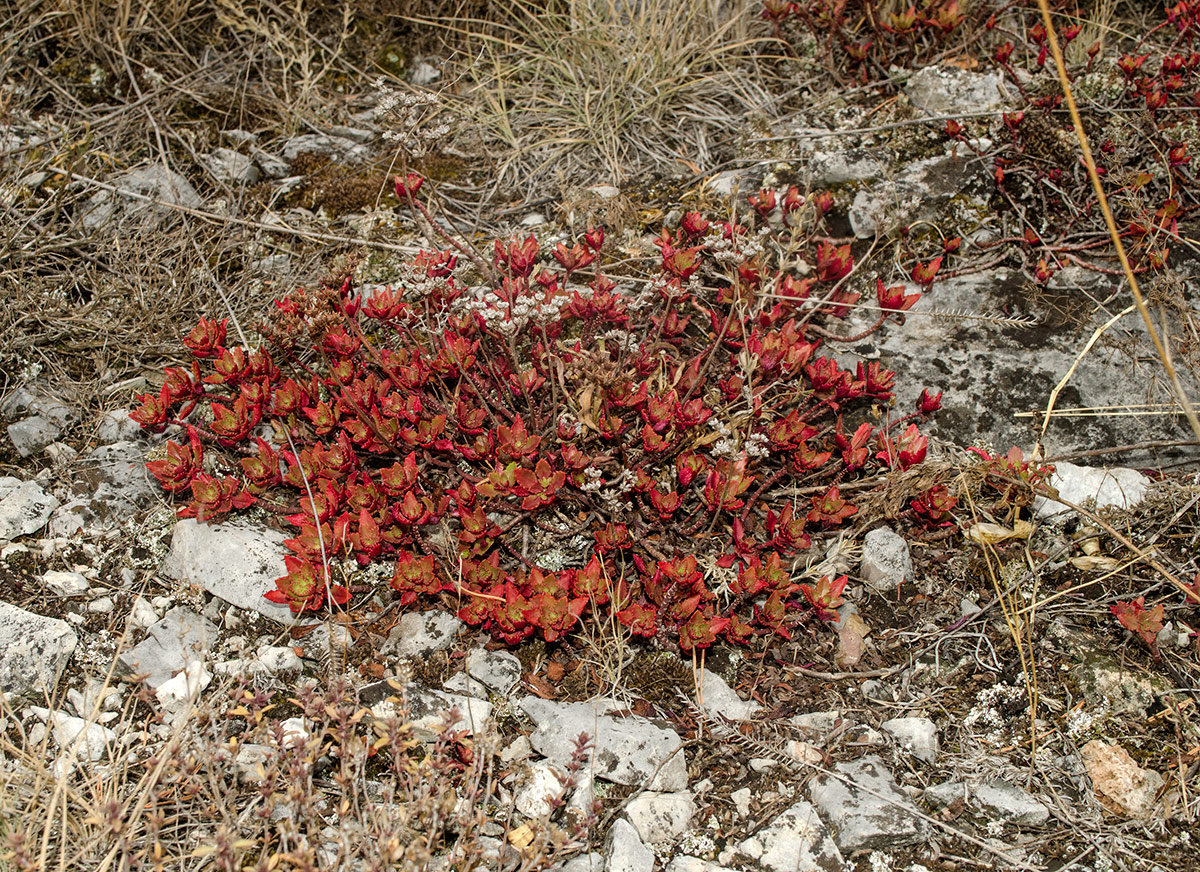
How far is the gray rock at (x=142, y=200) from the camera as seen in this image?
4.16m

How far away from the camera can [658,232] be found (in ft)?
13.8

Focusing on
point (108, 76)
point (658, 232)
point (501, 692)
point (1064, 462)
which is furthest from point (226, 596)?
point (108, 76)

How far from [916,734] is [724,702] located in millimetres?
581

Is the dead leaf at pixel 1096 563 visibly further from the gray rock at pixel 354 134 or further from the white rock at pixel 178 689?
the gray rock at pixel 354 134

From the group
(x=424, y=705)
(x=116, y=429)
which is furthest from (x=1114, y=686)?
(x=116, y=429)

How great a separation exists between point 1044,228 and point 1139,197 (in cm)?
39

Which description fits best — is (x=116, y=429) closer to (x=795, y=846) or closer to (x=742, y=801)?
(x=742, y=801)

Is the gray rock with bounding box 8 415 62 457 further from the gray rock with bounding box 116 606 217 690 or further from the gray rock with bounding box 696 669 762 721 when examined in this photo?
the gray rock with bounding box 696 669 762 721

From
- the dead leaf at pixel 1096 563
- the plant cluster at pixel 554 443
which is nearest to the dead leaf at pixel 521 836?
the plant cluster at pixel 554 443

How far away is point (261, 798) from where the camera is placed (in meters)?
2.34

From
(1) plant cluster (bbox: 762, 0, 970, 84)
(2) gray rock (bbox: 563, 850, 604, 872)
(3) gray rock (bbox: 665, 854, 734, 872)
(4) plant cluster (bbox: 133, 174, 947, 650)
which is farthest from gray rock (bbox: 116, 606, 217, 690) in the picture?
(1) plant cluster (bbox: 762, 0, 970, 84)

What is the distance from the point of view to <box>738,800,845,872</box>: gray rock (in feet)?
7.44

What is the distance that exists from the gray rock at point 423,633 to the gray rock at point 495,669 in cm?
11

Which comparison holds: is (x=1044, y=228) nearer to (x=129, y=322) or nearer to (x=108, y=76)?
(x=129, y=322)
